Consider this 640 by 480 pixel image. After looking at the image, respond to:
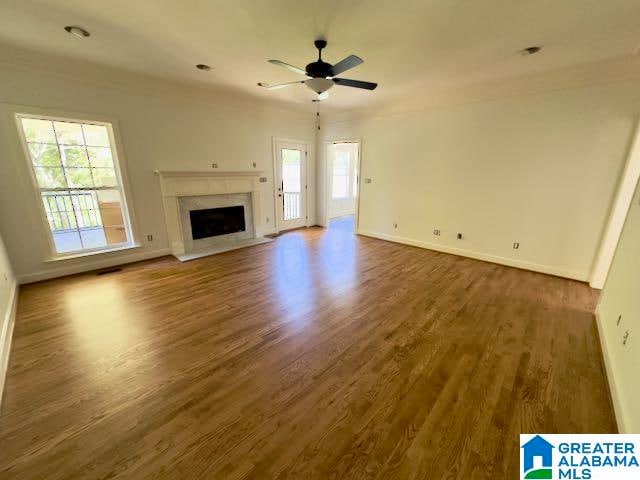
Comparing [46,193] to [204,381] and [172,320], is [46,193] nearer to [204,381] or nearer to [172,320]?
[172,320]

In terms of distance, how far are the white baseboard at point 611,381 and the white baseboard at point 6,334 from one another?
12.6 feet

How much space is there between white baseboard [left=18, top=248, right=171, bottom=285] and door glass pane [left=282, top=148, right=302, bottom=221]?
9.55 feet

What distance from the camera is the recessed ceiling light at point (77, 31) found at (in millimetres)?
2494

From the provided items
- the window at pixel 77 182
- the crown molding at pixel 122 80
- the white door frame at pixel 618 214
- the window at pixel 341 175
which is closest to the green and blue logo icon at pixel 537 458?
the white door frame at pixel 618 214

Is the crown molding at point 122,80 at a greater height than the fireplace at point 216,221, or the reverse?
the crown molding at point 122,80

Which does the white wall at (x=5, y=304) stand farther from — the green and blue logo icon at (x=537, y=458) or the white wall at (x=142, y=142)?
the green and blue logo icon at (x=537, y=458)

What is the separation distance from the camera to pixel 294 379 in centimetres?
190

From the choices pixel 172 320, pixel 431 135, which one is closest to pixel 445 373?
pixel 172 320

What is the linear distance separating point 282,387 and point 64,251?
12.8ft

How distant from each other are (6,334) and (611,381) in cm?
468

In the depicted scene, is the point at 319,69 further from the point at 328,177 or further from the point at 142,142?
the point at 328,177

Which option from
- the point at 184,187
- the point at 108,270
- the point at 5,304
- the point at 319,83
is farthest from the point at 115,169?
the point at 319,83

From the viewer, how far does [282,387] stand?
1.83m

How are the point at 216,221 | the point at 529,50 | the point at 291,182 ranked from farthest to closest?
1. the point at 291,182
2. the point at 216,221
3. the point at 529,50
